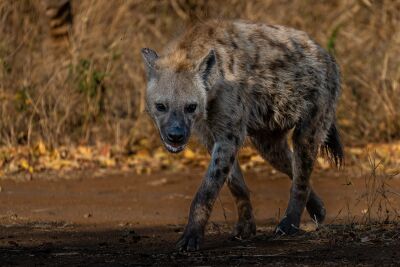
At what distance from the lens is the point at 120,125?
9.78m

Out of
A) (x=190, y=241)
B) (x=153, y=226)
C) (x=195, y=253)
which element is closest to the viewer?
(x=195, y=253)

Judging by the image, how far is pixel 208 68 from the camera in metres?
5.60

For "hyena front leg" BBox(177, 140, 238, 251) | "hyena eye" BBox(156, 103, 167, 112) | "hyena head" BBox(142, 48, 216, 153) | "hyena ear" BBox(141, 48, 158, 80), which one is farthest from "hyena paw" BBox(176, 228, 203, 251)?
"hyena ear" BBox(141, 48, 158, 80)

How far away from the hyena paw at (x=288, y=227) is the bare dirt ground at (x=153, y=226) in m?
0.09

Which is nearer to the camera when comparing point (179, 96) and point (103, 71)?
point (179, 96)

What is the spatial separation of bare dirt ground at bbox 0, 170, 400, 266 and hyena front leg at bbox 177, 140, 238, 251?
88 mm

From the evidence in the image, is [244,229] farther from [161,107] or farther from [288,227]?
[161,107]

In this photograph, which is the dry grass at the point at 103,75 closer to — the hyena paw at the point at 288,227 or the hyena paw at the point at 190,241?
the hyena paw at the point at 288,227

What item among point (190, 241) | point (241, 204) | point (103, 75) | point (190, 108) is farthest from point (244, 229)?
point (103, 75)

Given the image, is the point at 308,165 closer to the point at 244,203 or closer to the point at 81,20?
the point at 244,203

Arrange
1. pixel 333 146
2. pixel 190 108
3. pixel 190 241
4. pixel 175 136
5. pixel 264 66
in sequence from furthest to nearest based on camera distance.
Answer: pixel 333 146
pixel 264 66
pixel 190 108
pixel 175 136
pixel 190 241

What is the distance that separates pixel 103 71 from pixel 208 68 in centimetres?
422

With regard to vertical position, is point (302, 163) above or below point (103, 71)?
below

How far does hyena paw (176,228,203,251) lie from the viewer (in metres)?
5.18
